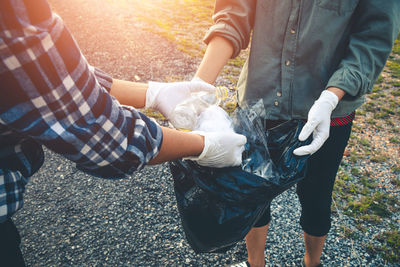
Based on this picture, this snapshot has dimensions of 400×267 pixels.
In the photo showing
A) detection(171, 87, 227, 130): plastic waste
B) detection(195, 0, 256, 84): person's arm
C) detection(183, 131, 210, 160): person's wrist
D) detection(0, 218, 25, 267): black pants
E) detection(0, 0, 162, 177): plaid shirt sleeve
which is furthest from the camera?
detection(195, 0, 256, 84): person's arm

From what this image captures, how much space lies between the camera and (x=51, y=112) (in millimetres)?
638

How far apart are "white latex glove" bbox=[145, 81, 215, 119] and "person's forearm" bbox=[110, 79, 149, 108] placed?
4 centimetres

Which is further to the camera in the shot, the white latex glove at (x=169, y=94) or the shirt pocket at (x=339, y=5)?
the white latex glove at (x=169, y=94)

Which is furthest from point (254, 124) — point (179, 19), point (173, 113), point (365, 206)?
point (179, 19)

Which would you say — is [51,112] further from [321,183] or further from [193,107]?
[321,183]

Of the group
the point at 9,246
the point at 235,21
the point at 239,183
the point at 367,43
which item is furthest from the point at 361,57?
the point at 9,246

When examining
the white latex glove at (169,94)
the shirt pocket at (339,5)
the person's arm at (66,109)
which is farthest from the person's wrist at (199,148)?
the shirt pocket at (339,5)

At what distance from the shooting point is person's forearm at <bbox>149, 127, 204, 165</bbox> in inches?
34.3

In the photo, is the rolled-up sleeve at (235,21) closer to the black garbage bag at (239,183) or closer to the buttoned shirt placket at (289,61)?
the buttoned shirt placket at (289,61)

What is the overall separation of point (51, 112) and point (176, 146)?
15.7 inches

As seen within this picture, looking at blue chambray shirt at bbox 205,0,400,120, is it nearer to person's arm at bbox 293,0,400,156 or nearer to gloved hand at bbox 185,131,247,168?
person's arm at bbox 293,0,400,156

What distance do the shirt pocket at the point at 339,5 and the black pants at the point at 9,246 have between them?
1.45 m

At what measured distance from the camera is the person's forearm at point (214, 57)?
1389 mm

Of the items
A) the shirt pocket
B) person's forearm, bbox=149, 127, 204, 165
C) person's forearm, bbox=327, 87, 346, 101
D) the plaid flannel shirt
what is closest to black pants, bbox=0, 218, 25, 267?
the plaid flannel shirt
